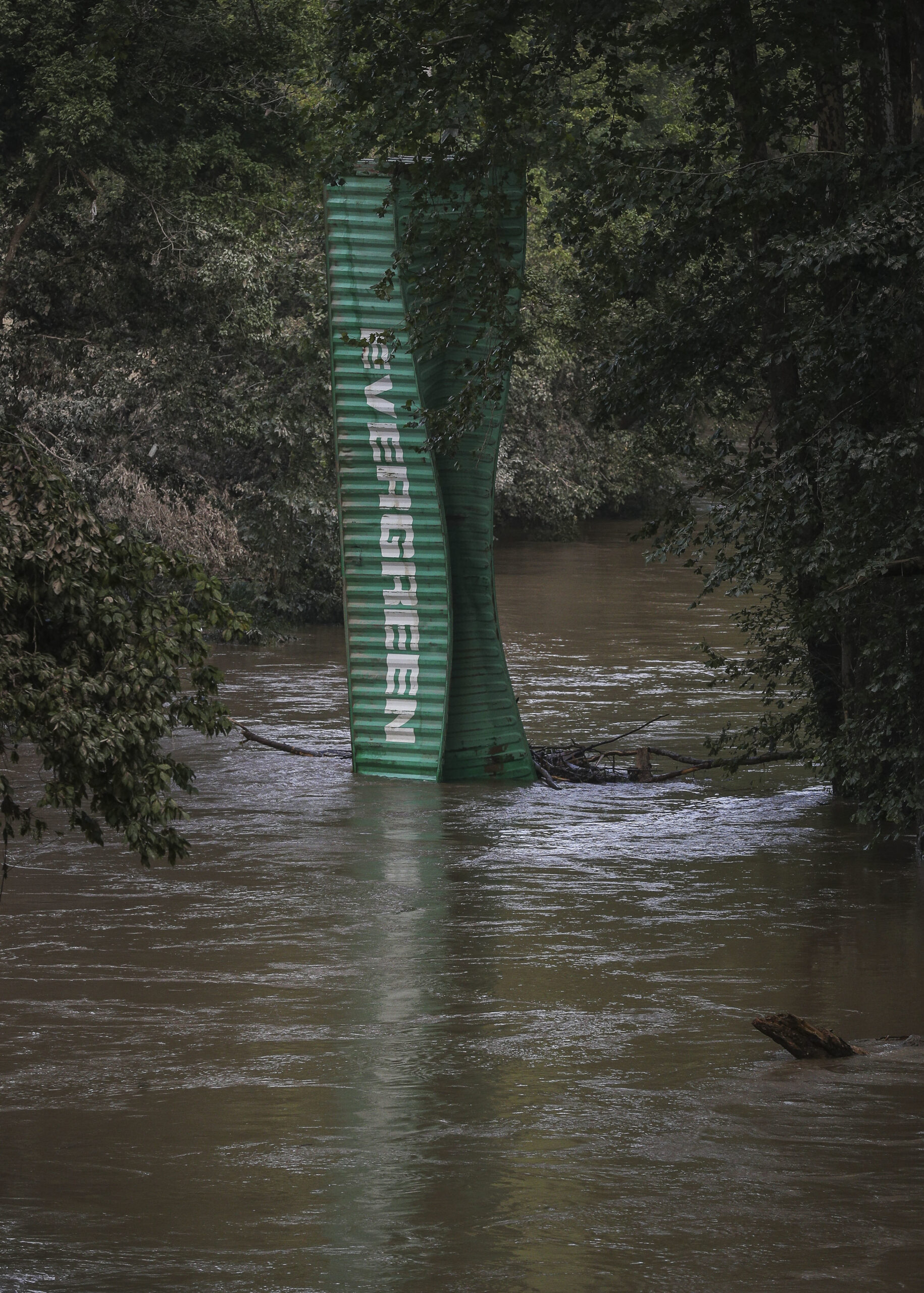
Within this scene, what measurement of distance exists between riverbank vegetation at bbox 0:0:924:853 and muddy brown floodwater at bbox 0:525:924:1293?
5.44 feet

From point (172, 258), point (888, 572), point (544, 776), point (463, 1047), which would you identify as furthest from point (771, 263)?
point (172, 258)

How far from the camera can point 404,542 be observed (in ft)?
62.1

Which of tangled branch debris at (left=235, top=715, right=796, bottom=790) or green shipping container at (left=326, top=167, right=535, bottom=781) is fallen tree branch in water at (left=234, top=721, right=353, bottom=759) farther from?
green shipping container at (left=326, top=167, right=535, bottom=781)

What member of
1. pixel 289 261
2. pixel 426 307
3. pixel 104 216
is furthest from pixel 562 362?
pixel 426 307

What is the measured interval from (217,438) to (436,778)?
876 cm

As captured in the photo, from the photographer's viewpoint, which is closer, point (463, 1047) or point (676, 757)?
point (463, 1047)

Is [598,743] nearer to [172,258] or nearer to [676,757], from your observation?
[676,757]

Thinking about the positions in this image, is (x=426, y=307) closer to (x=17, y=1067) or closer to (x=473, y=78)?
(x=473, y=78)

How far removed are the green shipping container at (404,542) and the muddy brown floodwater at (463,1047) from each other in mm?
722

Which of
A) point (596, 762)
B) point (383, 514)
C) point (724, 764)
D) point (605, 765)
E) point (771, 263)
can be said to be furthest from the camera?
point (596, 762)

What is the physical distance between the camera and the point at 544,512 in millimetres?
42531

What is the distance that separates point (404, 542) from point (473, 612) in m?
Answer: 1.04

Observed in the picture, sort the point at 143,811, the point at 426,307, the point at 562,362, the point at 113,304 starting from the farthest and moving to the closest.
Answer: the point at 562,362, the point at 113,304, the point at 426,307, the point at 143,811

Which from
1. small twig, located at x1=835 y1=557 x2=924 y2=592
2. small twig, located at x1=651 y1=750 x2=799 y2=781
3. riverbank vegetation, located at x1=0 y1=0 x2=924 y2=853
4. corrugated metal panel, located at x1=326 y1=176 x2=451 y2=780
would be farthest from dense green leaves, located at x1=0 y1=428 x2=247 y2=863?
corrugated metal panel, located at x1=326 y1=176 x2=451 y2=780
